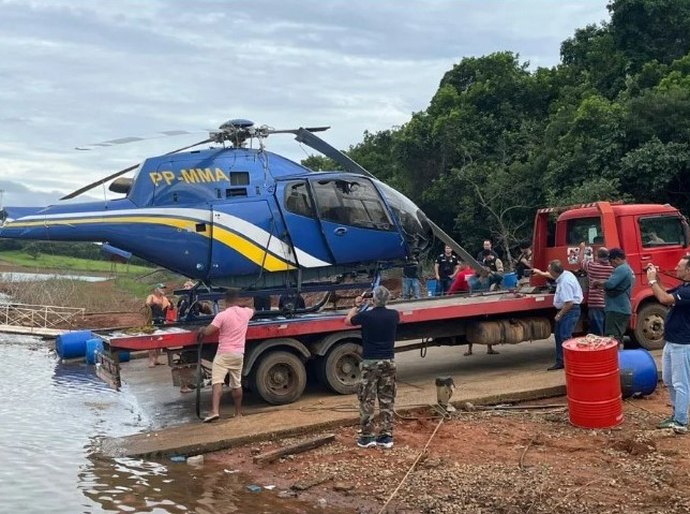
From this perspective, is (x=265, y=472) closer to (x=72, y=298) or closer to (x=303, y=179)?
(x=303, y=179)

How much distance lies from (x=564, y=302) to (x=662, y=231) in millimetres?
2635

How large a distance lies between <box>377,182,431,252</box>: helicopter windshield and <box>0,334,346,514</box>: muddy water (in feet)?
15.6

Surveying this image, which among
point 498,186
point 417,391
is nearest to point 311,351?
point 417,391

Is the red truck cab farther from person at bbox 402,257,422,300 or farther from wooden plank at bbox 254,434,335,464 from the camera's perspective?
wooden plank at bbox 254,434,335,464

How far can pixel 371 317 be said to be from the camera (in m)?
7.98

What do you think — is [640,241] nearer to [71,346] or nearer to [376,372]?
[376,372]

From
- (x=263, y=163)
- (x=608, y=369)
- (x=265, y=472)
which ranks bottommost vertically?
(x=265, y=472)

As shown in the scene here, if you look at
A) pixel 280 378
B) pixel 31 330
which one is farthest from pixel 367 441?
pixel 31 330

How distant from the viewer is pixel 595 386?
8.00 metres

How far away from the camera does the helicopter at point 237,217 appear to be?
10.8 metres

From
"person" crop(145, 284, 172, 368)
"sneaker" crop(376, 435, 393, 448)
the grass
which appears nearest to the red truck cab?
"sneaker" crop(376, 435, 393, 448)

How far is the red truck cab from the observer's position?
11812mm

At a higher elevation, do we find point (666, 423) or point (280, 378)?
point (280, 378)

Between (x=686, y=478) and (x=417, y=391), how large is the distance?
435 cm
